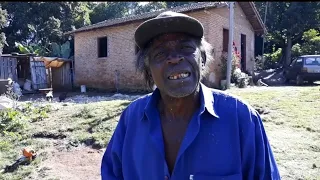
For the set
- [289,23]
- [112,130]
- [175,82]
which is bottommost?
[112,130]

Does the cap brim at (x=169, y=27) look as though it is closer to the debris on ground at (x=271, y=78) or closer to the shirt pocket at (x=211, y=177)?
the shirt pocket at (x=211, y=177)

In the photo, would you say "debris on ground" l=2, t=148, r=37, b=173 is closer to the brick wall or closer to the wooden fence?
the brick wall

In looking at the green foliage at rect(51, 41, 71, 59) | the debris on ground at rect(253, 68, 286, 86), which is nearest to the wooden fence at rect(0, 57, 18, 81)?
the green foliage at rect(51, 41, 71, 59)

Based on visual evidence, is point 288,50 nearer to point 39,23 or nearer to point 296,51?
point 296,51

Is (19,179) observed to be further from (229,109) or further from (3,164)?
(229,109)

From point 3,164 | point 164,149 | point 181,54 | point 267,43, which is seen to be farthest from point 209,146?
point 267,43

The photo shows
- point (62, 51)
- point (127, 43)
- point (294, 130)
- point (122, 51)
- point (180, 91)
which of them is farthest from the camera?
point (62, 51)

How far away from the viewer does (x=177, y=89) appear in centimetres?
153

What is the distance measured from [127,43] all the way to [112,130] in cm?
968

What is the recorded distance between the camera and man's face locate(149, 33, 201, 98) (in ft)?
5.05

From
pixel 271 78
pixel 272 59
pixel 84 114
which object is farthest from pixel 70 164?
pixel 272 59

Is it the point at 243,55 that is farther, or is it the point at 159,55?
the point at 243,55

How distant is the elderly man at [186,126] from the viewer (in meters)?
1.54

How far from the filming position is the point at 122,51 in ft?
→ 51.5
